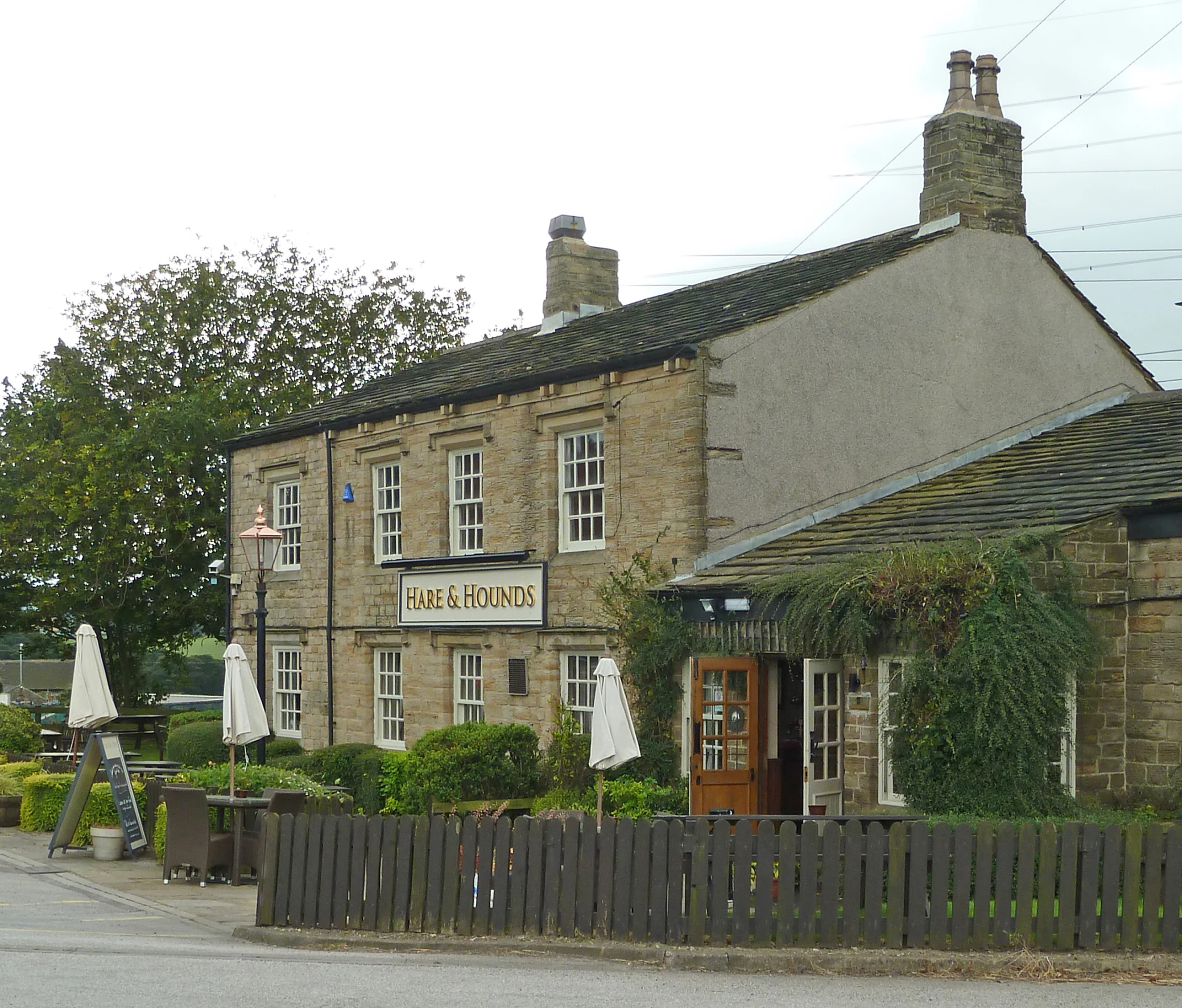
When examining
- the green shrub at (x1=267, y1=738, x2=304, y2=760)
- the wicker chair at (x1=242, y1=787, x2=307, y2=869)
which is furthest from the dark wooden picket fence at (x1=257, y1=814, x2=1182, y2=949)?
the green shrub at (x1=267, y1=738, x2=304, y2=760)

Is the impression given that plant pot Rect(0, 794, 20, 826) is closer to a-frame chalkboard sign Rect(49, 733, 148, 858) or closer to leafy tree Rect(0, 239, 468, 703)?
a-frame chalkboard sign Rect(49, 733, 148, 858)

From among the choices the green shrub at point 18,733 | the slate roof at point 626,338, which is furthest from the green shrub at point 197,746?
the slate roof at point 626,338

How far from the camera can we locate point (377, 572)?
22.9m

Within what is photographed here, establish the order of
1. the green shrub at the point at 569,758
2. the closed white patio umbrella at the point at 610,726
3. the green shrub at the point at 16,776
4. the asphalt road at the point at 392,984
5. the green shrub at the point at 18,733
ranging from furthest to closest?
1. the green shrub at the point at 18,733
2. the green shrub at the point at 16,776
3. the green shrub at the point at 569,758
4. the closed white patio umbrella at the point at 610,726
5. the asphalt road at the point at 392,984

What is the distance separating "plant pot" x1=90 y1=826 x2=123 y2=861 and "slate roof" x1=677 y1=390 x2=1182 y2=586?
678cm

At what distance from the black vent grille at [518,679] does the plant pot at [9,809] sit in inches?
261

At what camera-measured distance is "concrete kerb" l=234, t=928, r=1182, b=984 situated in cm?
981

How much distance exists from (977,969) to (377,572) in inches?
572

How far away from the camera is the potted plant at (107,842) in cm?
1545

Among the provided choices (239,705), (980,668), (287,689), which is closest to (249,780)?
(239,705)

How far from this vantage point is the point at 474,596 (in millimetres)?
20625

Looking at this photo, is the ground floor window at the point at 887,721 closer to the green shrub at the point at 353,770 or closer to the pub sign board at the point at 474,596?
the pub sign board at the point at 474,596

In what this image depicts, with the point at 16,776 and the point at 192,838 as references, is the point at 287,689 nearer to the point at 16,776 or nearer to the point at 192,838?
the point at 16,776

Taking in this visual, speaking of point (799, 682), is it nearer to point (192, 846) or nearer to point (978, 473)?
point (978, 473)
